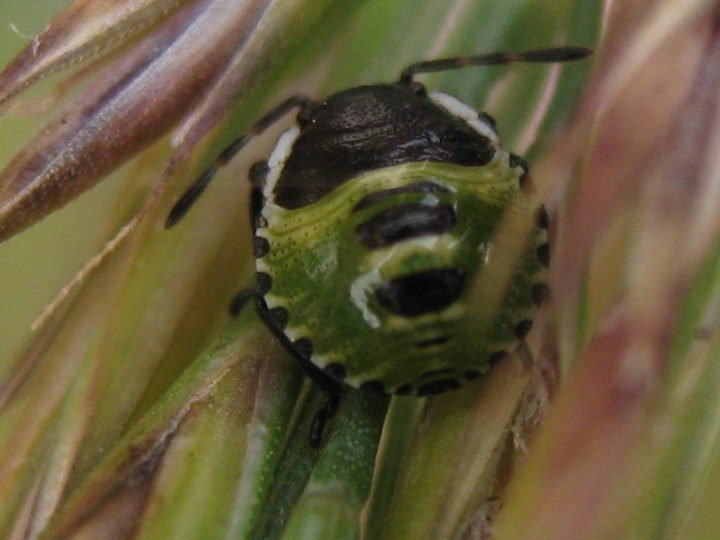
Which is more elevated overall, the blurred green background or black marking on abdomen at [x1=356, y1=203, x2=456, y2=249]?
the blurred green background

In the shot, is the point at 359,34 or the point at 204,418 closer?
the point at 204,418

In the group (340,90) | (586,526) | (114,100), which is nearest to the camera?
(586,526)

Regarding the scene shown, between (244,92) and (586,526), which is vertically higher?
(244,92)

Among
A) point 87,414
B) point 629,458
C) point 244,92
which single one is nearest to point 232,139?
point 244,92

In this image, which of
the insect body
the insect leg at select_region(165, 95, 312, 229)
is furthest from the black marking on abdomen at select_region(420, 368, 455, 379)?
the insect leg at select_region(165, 95, 312, 229)

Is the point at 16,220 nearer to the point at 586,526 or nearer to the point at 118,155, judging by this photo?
the point at 118,155

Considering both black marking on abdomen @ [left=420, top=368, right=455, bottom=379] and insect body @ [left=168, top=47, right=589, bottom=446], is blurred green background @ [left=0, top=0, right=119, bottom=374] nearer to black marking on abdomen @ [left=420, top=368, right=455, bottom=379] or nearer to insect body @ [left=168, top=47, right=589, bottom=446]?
insect body @ [left=168, top=47, right=589, bottom=446]

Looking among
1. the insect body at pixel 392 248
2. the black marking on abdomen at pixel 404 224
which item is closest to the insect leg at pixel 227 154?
the insect body at pixel 392 248

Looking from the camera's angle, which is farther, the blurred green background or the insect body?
the blurred green background
